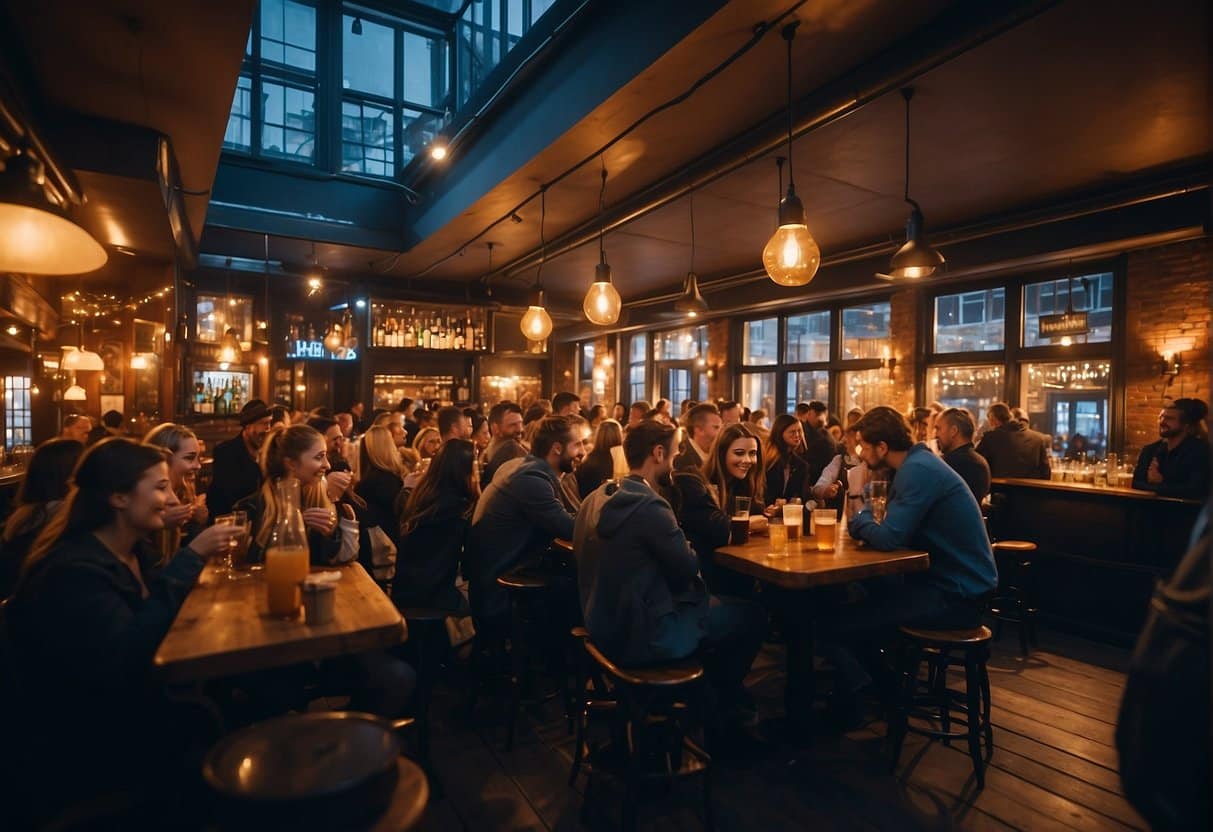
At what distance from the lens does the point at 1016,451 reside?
5914 millimetres

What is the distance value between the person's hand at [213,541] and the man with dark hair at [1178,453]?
5.70 meters

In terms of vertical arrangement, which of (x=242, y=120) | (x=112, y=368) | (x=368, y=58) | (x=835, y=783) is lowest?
(x=835, y=783)

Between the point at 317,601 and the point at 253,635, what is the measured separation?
18 centimetres

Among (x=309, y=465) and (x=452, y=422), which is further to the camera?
(x=452, y=422)

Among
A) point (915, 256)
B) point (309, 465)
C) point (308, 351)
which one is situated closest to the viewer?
point (309, 465)

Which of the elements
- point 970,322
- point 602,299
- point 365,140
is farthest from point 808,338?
point 365,140

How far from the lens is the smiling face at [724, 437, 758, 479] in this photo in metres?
3.69

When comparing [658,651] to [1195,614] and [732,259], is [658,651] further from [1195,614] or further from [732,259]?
[732,259]

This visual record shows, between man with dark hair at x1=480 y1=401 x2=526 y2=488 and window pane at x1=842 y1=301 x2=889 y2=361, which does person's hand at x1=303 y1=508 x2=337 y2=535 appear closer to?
man with dark hair at x1=480 y1=401 x2=526 y2=488

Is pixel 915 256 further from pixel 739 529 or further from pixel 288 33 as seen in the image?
pixel 288 33

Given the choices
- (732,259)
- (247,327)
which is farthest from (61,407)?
(732,259)

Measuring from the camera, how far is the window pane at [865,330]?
9.34 meters

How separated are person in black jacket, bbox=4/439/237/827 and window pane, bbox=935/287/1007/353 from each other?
28.5 ft

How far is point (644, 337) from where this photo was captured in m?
13.5
